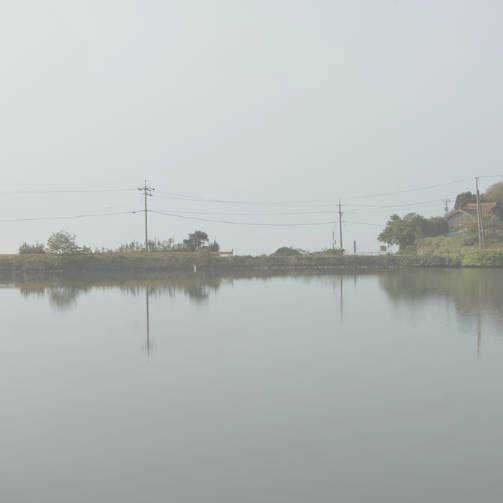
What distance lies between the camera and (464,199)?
59.4 m

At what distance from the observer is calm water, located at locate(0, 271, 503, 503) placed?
3.89m

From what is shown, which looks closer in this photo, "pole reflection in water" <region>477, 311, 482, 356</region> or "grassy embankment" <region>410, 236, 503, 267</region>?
"pole reflection in water" <region>477, 311, 482, 356</region>

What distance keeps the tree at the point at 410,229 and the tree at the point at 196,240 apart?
19.3 m

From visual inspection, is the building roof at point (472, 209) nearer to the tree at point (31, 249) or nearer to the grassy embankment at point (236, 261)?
the grassy embankment at point (236, 261)

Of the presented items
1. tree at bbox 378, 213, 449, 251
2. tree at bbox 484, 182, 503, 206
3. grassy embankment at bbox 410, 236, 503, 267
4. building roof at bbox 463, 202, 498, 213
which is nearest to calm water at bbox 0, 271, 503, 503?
grassy embankment at bbox 410, 236, 503, 267

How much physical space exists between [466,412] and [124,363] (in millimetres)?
4985

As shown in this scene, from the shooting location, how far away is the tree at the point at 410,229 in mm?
51656

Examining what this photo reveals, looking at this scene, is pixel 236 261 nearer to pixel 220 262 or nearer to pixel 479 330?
pixel 220 262

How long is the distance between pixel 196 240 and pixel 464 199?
32.6m

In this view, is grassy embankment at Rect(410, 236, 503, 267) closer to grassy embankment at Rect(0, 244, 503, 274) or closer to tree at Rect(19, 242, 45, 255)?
grassy embankment at Rect(0, 244, 503, 274)

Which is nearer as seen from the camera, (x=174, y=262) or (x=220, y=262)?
(x=174, y=262)

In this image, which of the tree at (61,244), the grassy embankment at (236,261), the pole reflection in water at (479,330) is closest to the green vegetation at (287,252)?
the grassy embankment at (236,261)

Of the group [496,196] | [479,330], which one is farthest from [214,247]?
[479,330]

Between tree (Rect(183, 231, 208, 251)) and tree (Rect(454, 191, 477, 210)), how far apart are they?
30617mm
